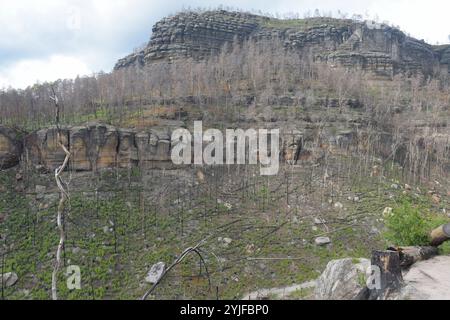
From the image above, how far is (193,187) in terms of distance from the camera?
31781 millimetres

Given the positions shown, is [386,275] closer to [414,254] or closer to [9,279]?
[414,254]

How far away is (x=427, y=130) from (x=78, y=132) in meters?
42.0

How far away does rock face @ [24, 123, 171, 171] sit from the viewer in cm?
3156

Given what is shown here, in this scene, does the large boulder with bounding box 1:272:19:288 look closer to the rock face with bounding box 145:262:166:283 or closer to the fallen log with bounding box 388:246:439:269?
the rock face with bounding box 145:262:166:283

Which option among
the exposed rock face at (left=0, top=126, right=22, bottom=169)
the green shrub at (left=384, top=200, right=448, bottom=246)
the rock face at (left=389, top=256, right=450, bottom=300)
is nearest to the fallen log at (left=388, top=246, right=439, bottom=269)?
the rock face at (left=389, top=256, right=450, bottom=300)

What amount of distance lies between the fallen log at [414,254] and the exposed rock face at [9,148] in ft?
102

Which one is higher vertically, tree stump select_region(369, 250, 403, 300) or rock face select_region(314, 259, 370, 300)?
tree stump select_region(369, 250, 403, 300)

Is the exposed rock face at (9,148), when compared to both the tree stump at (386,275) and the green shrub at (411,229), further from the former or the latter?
the tree stump at (386,275)

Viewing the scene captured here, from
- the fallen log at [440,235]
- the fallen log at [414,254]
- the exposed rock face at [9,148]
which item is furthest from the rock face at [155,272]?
the exposed rock face at [9,148]

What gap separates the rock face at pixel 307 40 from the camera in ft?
256

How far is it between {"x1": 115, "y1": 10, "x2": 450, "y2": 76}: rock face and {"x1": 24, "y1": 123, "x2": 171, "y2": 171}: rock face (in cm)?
4699

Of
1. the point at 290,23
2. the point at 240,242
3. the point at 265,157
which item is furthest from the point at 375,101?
the point at 290,23

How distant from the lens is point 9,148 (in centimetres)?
3150

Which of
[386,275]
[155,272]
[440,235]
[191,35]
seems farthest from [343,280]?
[191,35]
